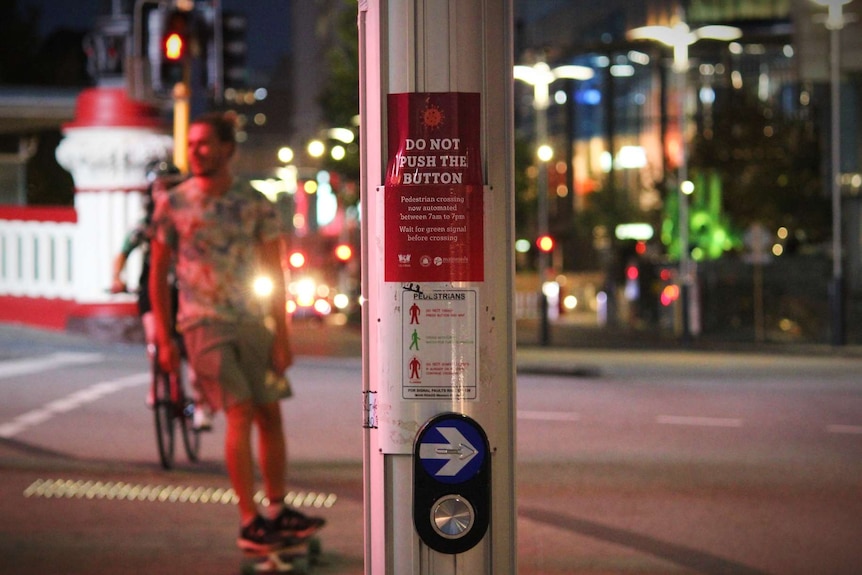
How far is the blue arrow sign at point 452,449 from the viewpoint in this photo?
12.4 feet

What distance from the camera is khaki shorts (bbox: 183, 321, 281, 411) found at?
6.95 metres

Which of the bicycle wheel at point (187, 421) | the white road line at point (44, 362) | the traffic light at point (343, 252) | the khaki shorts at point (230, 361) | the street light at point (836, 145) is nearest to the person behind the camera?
the khaki shorts at point (230, 361)

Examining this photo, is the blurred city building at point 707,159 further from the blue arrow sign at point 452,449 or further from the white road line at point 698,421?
the blue arrow sign at point 452,449

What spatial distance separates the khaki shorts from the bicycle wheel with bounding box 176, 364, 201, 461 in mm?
2246

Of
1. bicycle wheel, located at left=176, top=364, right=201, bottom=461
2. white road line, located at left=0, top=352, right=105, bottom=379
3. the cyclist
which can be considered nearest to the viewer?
bicycle wheel, located at left=176, top=364, right=201, bottom=461

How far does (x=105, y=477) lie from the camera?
31.0 feet

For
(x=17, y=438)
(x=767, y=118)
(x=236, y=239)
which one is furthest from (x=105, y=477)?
(x=767, y=118)

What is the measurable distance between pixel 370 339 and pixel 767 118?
1751 inches

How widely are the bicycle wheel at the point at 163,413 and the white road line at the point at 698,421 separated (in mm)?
4991

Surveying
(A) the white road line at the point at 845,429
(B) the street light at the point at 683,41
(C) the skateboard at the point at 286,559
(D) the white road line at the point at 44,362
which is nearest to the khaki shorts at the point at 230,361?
(C) the skateboard at the point at 286,559

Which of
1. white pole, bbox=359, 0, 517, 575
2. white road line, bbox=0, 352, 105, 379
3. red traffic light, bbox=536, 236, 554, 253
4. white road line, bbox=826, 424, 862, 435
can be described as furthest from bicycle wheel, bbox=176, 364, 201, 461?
red traffic light, bbox=536, 236, 554, 253

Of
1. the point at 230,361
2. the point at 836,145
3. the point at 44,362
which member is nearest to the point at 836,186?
the point at 836,145

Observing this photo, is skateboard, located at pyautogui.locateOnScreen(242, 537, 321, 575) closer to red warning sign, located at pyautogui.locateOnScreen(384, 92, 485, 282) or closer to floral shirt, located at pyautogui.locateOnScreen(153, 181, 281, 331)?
floral shirt, located at pyautogui.locateOnScreen(153, 181, 281, 331)

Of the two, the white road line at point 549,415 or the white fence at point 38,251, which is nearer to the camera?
the white road line at point 549,415
